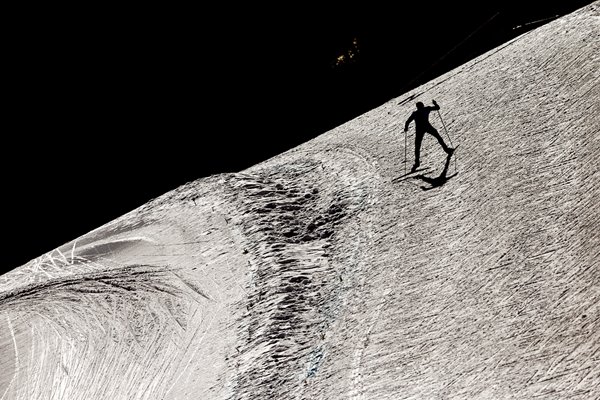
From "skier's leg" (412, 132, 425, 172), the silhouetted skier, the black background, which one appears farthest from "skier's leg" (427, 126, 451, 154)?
the black background

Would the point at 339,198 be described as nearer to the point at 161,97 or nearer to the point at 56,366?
the point at 56,366

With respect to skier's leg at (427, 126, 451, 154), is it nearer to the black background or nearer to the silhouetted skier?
the silhouetted skier

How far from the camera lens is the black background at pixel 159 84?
43.8 feet

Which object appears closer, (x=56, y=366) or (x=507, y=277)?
(x=507, y=277)

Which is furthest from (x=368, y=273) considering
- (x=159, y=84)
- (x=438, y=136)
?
(x=159, y=84)

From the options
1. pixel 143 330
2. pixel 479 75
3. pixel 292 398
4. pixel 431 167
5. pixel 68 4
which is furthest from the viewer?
pixel 68 4

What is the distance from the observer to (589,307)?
4.63m

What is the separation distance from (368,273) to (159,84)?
8.20 meters

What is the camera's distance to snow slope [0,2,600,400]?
16.2 ft

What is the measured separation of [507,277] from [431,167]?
90.2 inches

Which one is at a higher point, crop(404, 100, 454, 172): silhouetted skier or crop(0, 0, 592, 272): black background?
crop(0, 0, 592, 272): black background

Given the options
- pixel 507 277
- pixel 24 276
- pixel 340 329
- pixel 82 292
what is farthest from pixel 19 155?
pixel 507 277

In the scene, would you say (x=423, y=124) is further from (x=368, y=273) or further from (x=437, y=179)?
(x=368, y=273)

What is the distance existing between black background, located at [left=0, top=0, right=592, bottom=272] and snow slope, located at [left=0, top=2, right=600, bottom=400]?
412 cm
